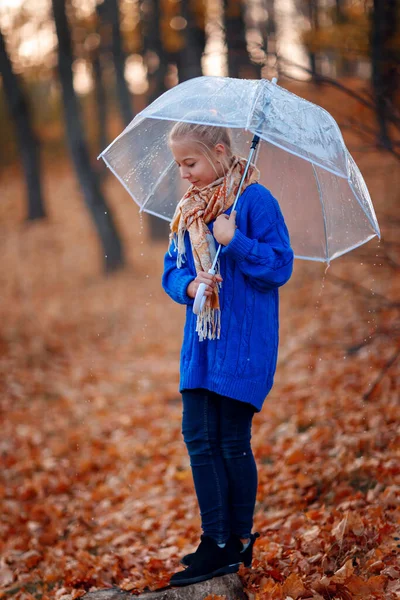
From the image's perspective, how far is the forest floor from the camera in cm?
352

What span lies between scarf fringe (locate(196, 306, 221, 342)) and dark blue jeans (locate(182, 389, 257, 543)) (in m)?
0.28

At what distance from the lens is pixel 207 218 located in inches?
112

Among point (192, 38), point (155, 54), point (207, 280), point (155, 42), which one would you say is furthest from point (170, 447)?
point (155, 54)

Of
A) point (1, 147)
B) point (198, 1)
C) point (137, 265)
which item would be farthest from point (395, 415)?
point (1, 147)

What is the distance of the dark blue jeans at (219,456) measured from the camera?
2.93m

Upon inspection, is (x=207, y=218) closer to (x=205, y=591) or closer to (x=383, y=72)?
(x=205, y=591)

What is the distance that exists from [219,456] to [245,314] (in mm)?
698

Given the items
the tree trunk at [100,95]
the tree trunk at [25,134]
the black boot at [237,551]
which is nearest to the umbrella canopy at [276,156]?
the black boot at [237,551]

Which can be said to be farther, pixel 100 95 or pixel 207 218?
pixel 100 95

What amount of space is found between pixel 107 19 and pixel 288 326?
31.3 feet

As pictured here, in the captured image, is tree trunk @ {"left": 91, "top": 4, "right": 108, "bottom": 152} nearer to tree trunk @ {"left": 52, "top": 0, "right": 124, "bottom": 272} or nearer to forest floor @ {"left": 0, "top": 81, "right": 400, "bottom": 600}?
tree trunk @ {"left": 52, "top": 0, "right": 124, "bottom": 272}

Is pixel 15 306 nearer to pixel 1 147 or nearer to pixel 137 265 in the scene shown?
pixel 137 265

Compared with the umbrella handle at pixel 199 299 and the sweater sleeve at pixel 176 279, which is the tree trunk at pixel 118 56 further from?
the umbrella handle at pixel 199 299

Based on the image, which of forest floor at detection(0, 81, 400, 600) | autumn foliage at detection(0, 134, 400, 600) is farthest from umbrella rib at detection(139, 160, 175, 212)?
autumn foliage at detection(0, 134, 400, 600)
